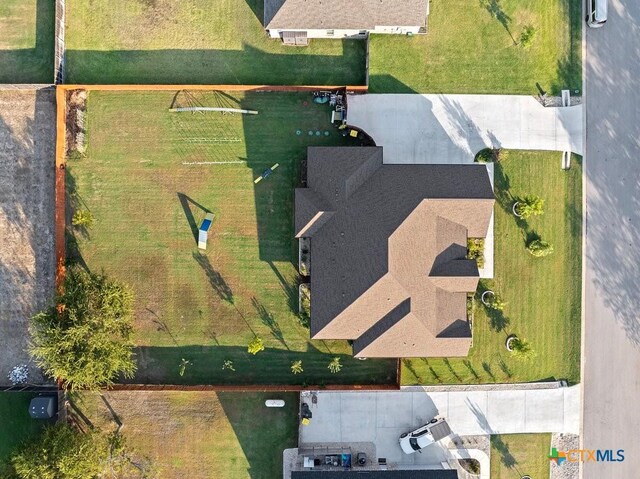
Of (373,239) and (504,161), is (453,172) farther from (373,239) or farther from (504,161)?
(373,239)

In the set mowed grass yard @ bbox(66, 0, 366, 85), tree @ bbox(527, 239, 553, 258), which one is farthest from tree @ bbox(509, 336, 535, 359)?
mowed grass yard @ bbox(66, 0, 366, 85)

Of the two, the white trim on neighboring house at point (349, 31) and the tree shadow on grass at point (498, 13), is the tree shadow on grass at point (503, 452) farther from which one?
the white trim on neighboring house at point (349, 31)

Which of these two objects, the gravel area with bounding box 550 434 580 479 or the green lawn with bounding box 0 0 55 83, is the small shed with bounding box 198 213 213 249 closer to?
the green lawn with bounding box 0 0 55 83

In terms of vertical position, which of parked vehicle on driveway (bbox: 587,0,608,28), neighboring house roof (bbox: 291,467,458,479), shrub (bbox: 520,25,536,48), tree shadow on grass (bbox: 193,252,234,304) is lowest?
neighboring house roof (bbox: 291,467,458,479)

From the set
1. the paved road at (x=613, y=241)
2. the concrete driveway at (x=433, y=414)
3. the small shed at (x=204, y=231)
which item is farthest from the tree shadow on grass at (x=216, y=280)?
the paved road at (x=613, y=241)

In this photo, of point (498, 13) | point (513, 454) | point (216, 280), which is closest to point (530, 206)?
point (498, 13)

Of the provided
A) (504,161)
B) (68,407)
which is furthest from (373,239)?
(68,407)
